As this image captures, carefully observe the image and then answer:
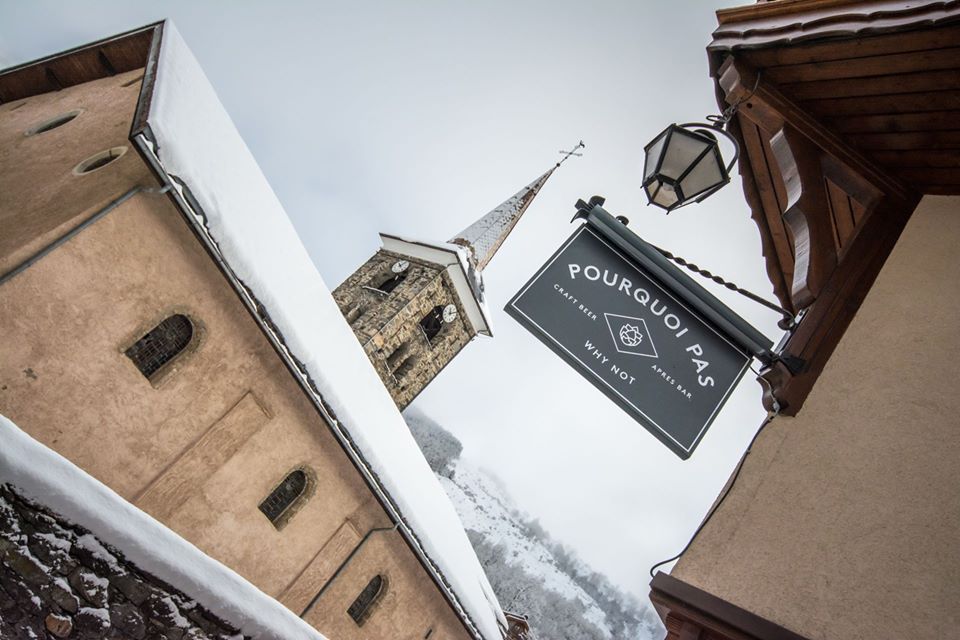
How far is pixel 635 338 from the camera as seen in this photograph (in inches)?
139

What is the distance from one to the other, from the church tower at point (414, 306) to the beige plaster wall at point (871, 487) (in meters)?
14.5

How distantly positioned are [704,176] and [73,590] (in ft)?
Result: 16.6

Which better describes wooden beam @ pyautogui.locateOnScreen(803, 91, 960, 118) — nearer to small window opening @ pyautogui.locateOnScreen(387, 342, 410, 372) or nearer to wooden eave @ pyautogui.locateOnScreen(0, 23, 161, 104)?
wooden eave @ pyautogui.locateOnScreen(0, 23, 161, 104)

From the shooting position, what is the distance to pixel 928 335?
3.28 metres

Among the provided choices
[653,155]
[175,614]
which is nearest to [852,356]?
[653,155]

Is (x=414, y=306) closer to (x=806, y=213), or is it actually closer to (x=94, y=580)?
(x=94, y=580)

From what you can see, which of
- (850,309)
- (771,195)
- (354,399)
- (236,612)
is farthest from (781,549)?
(354,399)

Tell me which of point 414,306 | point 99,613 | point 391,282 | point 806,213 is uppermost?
point 391,282

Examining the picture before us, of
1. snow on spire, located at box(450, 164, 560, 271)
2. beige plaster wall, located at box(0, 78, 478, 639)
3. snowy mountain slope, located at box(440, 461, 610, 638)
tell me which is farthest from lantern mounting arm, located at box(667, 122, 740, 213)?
snowy mountain slope, located at box(440, 461, 610, 638)

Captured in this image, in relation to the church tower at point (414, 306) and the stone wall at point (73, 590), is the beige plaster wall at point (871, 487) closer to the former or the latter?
the stone wall at point (73, 590)

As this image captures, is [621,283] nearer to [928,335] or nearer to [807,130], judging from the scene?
[807,130]

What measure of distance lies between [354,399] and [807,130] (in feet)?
30.7

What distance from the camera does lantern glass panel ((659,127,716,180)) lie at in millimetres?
4016

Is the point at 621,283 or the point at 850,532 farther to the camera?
the point at 621,283
